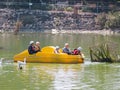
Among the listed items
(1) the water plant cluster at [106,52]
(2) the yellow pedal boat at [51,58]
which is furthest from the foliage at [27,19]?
(1) the water plant cluster at [106,52]

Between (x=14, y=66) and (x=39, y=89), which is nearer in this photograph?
(x=39, y=89)

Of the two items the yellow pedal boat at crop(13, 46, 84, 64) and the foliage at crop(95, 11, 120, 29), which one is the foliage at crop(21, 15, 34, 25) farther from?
the yellow pedal boat at crop(13, 46, 84, 64)

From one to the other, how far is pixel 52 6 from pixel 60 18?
4.88m

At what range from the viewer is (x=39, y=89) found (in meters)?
23.4

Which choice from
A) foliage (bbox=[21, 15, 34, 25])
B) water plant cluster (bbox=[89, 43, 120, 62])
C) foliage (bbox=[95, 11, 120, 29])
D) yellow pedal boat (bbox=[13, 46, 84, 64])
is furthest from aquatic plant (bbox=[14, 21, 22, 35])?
water plant cluster (bbox=[89, 43, 120, 62])

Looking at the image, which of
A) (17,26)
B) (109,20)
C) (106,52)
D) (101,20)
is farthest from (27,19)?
(106,52)

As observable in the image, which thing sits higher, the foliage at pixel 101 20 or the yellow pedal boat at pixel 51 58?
the yellow pedal boat at pixel 51 58

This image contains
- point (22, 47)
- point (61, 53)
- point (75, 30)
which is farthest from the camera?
point (75, 30)

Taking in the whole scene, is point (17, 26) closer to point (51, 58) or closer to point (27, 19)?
point (27, 19)

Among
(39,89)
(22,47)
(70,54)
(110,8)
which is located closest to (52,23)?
(110,8)

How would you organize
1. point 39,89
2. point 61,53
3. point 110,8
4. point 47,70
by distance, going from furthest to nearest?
1. point 110,8
2. point 61,53
3. point 47,70
4. point 39,89

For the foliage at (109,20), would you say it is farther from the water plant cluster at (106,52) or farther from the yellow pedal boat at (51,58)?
the yellow pedal boat at (51,58)

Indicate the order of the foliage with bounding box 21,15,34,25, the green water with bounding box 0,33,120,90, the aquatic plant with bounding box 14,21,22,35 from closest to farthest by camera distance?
the green water with bounding box 0,33,120,90 → the aquatic plant with bounding box 14,21,22,35 → the foliage with bounding box 21,15,34,25

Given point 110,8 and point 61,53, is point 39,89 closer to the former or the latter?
point 61,53
